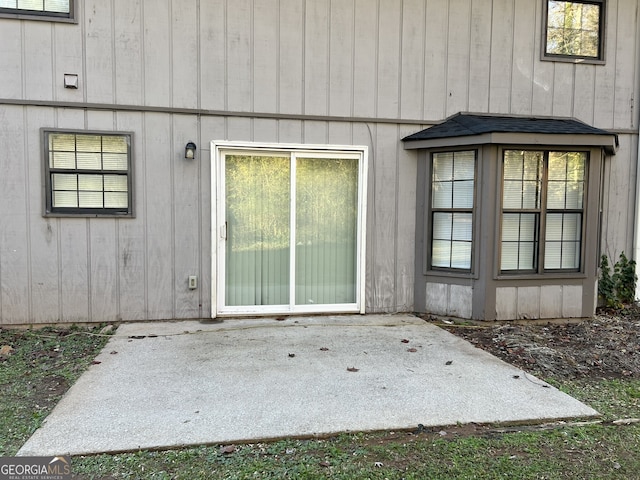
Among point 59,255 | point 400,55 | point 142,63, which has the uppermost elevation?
point 400,55

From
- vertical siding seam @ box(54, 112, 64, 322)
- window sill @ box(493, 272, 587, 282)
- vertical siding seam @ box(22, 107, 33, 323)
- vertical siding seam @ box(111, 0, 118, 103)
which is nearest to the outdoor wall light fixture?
vertical siding seam @ box(111, 0, 118, 103)

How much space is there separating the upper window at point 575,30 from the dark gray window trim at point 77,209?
215 inches

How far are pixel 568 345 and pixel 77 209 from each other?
18.3ft

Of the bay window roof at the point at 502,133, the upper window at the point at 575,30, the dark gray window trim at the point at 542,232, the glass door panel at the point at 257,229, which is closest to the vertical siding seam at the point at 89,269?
the glass door panel at the point at 257,229

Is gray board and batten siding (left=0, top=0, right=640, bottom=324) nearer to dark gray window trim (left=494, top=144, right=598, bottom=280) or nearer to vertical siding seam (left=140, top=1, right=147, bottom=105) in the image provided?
vertical siding seam (left=140, top=1, right=147, bottom=105)

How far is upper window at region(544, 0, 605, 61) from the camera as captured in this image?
591cm

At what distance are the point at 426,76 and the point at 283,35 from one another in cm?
187

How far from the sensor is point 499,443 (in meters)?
2.69

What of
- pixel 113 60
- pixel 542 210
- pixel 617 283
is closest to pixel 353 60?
pixel 113 60

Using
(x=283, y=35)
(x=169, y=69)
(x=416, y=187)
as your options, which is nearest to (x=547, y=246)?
(x=416, y=187)

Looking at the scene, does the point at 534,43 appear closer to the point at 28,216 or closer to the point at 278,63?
the point at 278,63

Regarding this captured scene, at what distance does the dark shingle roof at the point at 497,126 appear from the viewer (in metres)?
5.20

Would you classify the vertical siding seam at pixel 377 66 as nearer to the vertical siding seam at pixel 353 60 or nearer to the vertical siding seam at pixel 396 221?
the vertical siding seam at pixel 353 60

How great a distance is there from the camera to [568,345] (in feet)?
15.3
